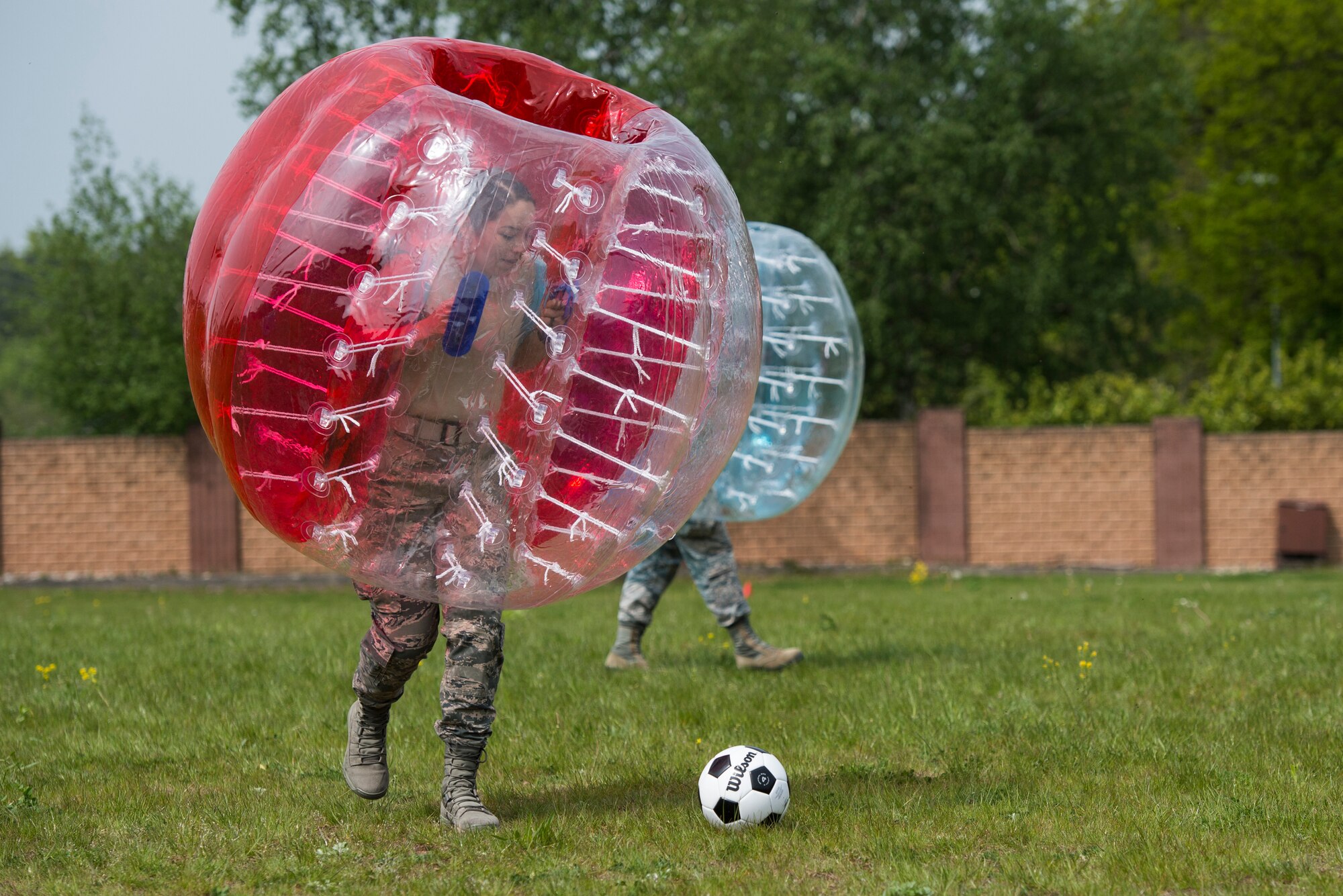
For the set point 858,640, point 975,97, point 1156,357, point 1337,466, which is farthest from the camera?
point 1156,357

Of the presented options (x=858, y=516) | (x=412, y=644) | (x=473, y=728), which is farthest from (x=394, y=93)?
(x=858, y=516)

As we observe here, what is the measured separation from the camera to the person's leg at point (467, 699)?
14.2 ft

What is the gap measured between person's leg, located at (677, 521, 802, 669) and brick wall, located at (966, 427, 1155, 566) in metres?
13.5

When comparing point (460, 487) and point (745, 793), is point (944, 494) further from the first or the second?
point (460, 487)

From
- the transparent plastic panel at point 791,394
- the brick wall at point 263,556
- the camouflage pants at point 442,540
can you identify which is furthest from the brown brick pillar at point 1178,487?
the camouflage pants at point 442,540

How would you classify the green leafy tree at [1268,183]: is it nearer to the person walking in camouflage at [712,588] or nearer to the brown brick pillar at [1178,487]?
the brown brick pillar at [1178,487]

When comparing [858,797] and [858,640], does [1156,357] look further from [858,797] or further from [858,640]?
[858,797]

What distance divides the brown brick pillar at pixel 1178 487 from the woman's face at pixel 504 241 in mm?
18168

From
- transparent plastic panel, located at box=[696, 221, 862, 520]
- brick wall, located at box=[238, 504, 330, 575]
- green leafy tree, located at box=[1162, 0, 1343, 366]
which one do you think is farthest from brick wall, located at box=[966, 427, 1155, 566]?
transparent plastic panel, located at box=[696, 221, 862, 520]

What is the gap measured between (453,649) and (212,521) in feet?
57.6

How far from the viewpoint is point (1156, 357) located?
26547 mm

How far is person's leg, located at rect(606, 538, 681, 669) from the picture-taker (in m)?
7.68

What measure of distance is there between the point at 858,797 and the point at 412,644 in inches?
66.1

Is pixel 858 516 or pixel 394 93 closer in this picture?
pixel 394 93
